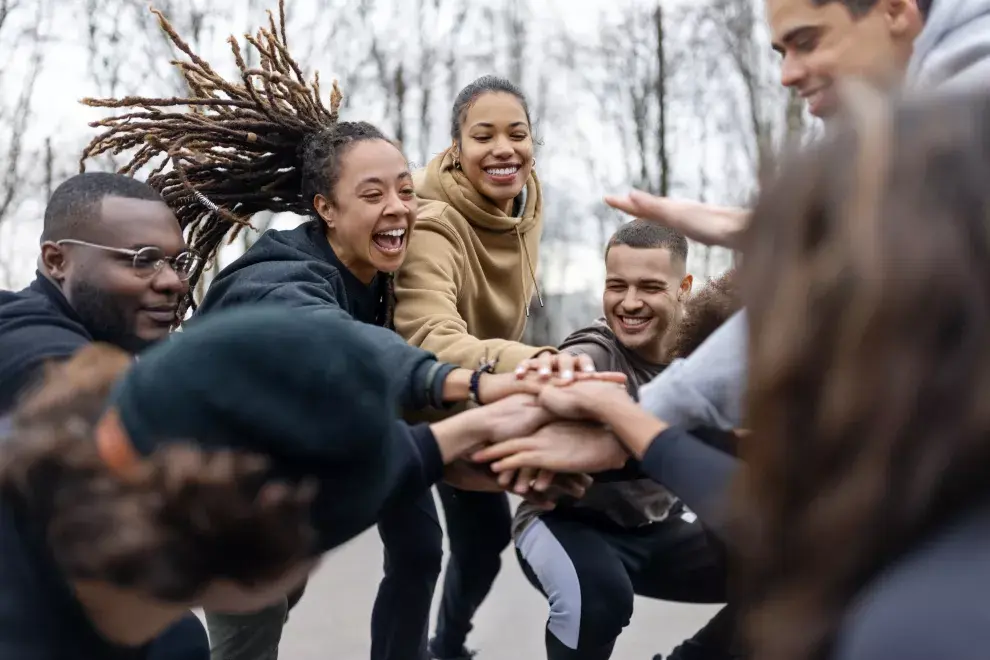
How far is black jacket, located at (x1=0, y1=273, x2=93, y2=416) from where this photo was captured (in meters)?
2.23

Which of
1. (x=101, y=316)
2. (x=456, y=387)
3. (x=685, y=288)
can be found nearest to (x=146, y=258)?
(x=101, y=316)

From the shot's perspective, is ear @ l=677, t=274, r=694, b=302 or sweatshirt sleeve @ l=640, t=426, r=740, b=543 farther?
ear @ l=677, t=274, r=694, b=302

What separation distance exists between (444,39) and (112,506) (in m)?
16.9

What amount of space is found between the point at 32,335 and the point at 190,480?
49.0 inches

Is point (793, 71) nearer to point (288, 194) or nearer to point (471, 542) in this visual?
point (288, 194)

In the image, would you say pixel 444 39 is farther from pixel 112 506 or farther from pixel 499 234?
pixel 112 506

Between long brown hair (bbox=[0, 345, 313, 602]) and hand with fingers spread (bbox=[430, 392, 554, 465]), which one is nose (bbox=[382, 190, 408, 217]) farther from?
long brown hair (bbox=[0, 345, 313, 602])

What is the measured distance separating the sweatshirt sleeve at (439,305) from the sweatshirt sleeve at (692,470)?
75 cm

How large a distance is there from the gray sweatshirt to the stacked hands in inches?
4.8

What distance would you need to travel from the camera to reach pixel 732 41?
1571cm

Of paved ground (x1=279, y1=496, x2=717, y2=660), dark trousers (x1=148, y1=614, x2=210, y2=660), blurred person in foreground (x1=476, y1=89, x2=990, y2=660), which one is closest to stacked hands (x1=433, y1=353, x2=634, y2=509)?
dark trousers (x1=148, y1=614, x2=210, y2=660)

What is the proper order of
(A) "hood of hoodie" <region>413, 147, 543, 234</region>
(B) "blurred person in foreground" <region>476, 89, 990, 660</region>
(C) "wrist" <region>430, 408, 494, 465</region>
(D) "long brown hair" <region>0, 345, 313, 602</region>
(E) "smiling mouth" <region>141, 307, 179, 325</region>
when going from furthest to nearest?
1. (A) "hood of hoodie" <region>413, 147, 543, 234</region>
2. (E) "smiling mouth" <region>141, 307, 179, 325</region>
3. (C) "wrist" <region>430, 408, 494, 465</region>
4. (D) "long brown hair" <region>0, 345, 313, 602</region>
5. (B) "blurred person in foreground" <region>476, 89, 990, 660</region>

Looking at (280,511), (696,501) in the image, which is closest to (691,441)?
(696,501)

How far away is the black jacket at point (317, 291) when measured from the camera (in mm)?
2410
